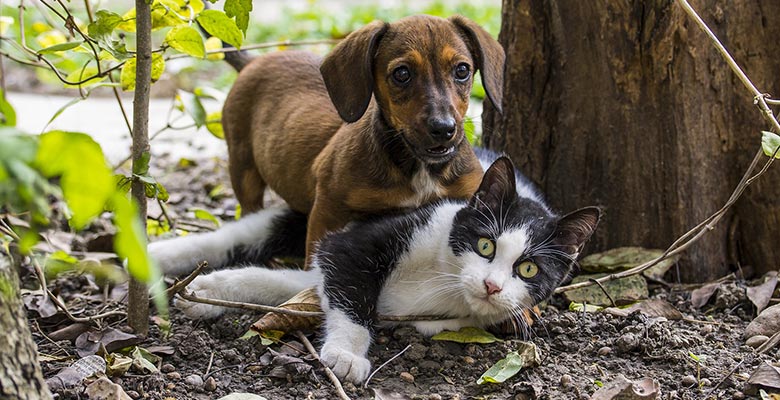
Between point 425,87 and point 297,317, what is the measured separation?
1.02 m

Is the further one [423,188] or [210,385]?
[423,188]

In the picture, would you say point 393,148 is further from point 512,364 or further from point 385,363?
point 512,364

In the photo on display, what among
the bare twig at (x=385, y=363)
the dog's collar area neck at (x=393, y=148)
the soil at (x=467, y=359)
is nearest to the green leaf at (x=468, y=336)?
the soil at (x=467, y=359)

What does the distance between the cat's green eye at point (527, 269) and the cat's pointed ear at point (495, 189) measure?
9.9 inches

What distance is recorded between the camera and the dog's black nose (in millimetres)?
3076

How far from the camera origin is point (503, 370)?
2.74 meters

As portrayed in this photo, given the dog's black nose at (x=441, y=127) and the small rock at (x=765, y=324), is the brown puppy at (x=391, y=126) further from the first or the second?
the small rock at (x=765, y=324)

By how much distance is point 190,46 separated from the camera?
9.03ft

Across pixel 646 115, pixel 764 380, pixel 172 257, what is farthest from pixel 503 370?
pixel 172 257

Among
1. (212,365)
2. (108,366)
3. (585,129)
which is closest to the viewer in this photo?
(108,366)

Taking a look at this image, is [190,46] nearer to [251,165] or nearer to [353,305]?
[353,305]

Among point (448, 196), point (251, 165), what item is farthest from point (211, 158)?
point (448, 196)

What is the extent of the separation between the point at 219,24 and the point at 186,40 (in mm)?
164

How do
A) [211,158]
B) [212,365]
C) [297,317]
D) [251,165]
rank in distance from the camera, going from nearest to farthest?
1. [212,365]
2. [297,317]
3. [251,165]
4. [211,158]
